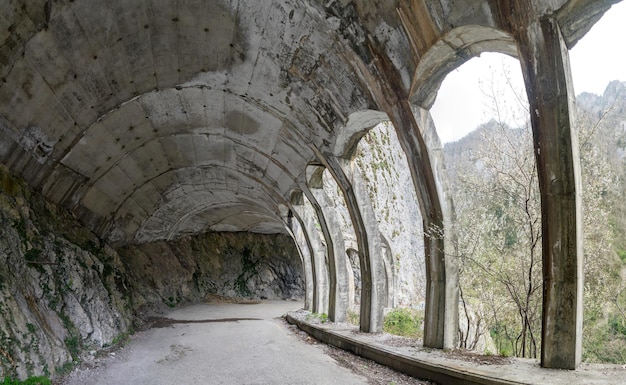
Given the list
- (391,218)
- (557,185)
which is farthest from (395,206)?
(557,185)

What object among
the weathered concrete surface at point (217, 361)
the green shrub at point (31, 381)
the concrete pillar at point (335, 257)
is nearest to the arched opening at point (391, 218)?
the concrete pillar at point (335, 257)

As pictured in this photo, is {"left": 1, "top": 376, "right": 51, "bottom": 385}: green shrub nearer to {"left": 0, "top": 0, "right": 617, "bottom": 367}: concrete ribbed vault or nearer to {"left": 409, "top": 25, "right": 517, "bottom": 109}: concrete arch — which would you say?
{"left": 0, "top": 0, "right": 617, "bottom": 367}: concrete ribbed vault

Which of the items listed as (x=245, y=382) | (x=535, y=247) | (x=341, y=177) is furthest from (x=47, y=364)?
(x=535, y=247)

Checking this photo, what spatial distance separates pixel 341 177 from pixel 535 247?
3787 mm

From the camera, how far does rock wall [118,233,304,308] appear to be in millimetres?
17828

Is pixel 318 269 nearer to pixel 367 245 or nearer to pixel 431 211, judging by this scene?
pixel 367 245

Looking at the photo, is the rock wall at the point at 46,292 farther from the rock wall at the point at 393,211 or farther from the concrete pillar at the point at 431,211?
the rock wall at the point at 393,211

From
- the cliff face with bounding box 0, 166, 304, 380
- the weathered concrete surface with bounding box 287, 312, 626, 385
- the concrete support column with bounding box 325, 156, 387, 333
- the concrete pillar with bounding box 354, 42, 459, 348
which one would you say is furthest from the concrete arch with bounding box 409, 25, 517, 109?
the cliff face with bounding box 0, 166, 304, 380

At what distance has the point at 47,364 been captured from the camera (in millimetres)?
6148

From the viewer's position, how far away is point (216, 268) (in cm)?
2461

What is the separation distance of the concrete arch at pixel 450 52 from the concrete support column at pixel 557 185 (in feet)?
1.19

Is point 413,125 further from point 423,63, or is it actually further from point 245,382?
point 245,382

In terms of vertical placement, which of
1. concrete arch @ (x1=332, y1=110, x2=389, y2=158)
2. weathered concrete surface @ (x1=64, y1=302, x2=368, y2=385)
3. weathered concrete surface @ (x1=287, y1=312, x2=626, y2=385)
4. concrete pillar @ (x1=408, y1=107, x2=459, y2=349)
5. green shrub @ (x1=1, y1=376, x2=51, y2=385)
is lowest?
weathered concrete surface @ (x1=64, y1=302, x2=368, y2=385)

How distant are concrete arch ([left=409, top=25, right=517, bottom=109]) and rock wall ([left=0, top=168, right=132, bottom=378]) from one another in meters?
6.05
